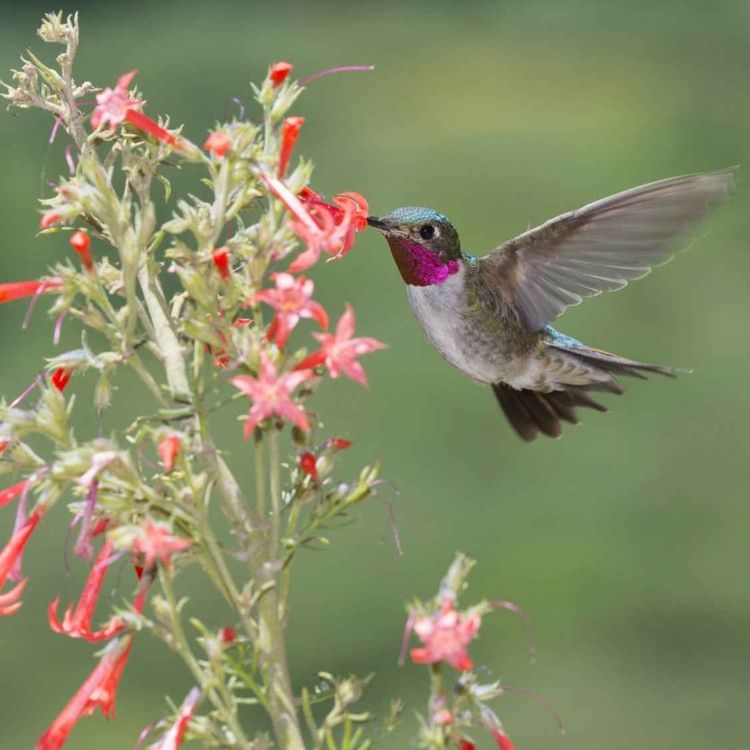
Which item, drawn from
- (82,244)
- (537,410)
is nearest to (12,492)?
(82,244)

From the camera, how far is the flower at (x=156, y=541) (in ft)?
2.86

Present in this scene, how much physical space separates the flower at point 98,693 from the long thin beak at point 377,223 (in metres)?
0.54

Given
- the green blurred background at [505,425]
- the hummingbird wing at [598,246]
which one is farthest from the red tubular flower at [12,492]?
the green blurred background at [505,425]

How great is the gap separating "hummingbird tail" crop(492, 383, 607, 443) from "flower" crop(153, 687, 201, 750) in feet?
2.82

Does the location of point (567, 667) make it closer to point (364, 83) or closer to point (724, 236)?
point (724, 236)

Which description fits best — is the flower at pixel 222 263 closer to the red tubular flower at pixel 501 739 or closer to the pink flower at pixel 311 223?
the pink flower at pixel 311 223

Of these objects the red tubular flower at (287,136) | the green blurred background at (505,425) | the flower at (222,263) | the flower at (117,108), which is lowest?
the green blurred background at (505,425)

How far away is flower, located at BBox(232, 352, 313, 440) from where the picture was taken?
888mm

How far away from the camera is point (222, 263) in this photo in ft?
3.07

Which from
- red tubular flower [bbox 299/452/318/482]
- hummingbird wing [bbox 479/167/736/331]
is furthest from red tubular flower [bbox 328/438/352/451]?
hummingbird wing [bbox 479/167/736/331]

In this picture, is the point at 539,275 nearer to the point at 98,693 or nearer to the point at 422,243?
the point at 422,243

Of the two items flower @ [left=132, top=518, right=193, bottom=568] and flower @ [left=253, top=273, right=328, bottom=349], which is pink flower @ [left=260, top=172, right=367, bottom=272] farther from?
flower @ [left=132, top=518, right=193, bottom=568]

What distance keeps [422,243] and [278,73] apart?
0.47 meters

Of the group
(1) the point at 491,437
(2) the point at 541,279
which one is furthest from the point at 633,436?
(2) the point at 541,279
